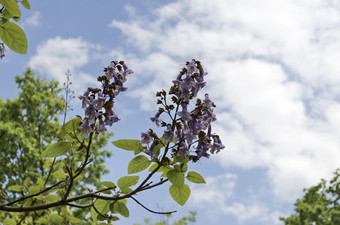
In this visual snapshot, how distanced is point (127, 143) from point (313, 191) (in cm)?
2241

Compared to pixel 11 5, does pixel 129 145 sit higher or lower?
lower

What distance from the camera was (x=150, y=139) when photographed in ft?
8.59

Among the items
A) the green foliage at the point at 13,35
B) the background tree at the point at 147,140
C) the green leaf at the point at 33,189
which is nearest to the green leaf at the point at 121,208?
the background tree at the point at 147,140

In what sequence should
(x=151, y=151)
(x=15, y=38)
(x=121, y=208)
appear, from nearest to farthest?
(x=15, y=38), (x=151, y=151), (x=121, y=208)

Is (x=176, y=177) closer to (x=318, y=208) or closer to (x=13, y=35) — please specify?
(x=13, y=35)

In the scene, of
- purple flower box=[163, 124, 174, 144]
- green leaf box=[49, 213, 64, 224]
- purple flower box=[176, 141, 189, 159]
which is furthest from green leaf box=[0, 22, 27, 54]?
green leaf box=[49, 213, 64, 224]

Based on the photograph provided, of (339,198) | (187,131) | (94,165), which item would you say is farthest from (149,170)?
(339,198)

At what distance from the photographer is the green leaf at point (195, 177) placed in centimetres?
273

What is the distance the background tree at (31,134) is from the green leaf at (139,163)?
55.5 ft

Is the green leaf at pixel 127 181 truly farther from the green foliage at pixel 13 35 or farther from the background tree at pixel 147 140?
the green foliage at pixel 13 35

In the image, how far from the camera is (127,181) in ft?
9.02

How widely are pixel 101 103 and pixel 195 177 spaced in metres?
0.81

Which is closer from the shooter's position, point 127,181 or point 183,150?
point 183,150

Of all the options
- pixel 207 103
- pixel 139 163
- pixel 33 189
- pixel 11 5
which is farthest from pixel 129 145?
pixel 33 189
